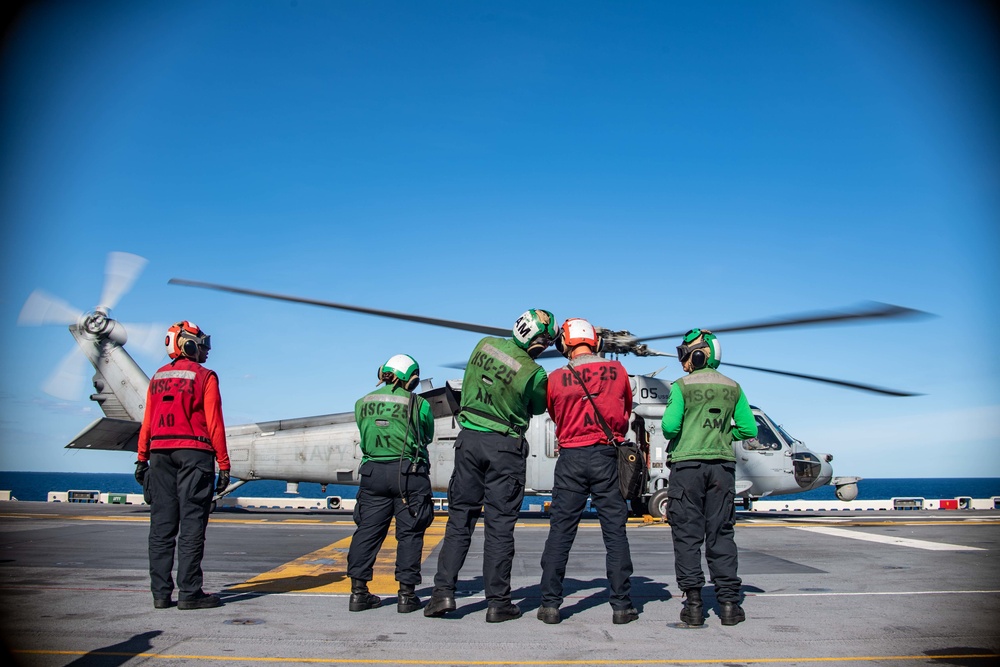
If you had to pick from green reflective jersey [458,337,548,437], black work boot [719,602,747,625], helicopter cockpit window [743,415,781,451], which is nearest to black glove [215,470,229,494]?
green reflective jersey [458,337,548,437]

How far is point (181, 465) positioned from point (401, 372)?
73.6 inches

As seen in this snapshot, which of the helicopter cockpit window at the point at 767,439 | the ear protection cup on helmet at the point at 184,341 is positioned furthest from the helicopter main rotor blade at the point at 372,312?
the helicopter cockpit window at the point at 767,439

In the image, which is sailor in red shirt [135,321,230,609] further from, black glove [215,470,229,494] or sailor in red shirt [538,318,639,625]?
sailor in red shirt [538,318,639,625]

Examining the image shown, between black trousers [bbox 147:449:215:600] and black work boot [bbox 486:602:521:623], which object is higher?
black trousers [bbox 147:449:215:600]

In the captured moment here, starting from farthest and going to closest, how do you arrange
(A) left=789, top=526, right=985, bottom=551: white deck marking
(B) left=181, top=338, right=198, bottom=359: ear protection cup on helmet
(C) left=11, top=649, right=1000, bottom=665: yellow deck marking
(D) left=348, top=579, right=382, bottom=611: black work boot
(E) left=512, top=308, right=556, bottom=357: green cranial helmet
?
(A) left=789, top=526, right=985, bottom=551: white deck marking, (B) left=181, top=338, right=198, bottom=359: ear protection cup on helmet, (E) left=512, top=308, right=556, bottom=357: green cranial helmet, (D) left=348, top=579, right=382, bottom=611: black work boot, (C) left=11, top=649, right=1000, bottom=665: yellow deck marking

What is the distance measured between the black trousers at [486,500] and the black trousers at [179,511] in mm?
1871

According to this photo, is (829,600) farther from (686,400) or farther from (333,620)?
(333,620)

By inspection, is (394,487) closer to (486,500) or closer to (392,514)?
(392,514)

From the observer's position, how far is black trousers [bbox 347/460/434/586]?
5438 millimetres

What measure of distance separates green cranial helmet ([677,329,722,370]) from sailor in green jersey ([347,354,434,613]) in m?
2.23

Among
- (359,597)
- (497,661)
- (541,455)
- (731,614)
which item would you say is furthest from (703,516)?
(541,455)

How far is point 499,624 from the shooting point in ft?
15.8

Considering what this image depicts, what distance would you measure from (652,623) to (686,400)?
166 centimetres

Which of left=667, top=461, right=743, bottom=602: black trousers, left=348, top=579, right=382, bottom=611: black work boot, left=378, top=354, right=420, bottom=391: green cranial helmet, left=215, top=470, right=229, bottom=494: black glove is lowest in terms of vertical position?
left=348, top=579, right=382, bottom=611: black work boot
